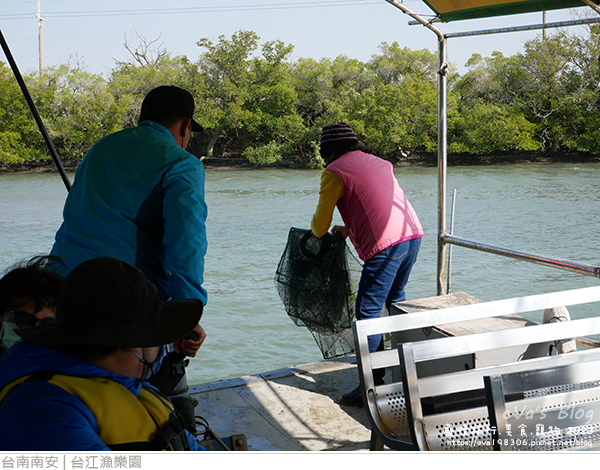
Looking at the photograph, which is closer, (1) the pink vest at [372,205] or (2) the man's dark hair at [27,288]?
(2) the man's dark hair at [27,288]

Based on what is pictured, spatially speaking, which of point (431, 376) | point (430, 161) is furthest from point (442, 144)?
point (430, 161)

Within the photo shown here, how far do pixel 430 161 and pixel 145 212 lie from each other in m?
35.4

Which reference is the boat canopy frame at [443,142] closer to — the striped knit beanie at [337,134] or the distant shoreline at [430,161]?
the striped knit beanie at [337,134]

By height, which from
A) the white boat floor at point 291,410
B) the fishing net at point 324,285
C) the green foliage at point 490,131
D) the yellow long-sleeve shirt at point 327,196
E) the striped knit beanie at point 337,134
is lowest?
the white boat floor at point 291,410

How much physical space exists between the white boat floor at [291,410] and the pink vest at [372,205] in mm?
772

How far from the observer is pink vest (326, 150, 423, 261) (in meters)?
2.94

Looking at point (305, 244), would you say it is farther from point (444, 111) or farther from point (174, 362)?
point (174, 362)

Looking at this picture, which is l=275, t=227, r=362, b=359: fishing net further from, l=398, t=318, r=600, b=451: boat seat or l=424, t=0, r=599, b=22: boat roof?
l=398, t=318, r=600, b=451: boat seat

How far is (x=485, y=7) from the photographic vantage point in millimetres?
3176

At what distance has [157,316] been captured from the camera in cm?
119

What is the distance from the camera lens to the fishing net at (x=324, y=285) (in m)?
3.26

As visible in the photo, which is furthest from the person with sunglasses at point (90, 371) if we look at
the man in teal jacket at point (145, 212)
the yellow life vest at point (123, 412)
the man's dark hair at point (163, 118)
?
the man's dark hair at point (163, 118)

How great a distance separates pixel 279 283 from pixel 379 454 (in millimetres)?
2045

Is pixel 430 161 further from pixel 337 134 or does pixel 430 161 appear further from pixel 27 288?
pixel 27 288
